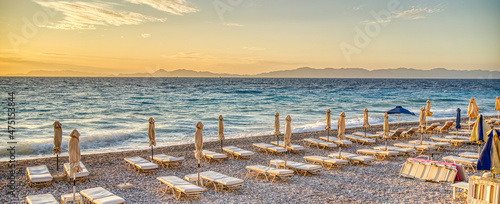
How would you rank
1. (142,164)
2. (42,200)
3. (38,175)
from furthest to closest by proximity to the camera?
(142,164) < (38,175) < (42,200)

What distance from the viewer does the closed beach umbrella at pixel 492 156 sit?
7355 millimetres

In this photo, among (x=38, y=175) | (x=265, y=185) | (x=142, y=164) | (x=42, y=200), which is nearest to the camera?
(x=42, y=200)

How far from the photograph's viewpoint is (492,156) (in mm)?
7391

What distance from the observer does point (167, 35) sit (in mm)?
29547

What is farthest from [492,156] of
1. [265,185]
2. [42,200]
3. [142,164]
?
[42,200]

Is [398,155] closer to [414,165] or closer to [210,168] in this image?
[414,165]

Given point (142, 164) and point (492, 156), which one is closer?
point (492, 156)

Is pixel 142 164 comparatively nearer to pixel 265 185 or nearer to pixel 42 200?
pixel 42 200

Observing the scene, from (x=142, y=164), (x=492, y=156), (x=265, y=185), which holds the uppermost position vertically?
(x=492, y=156)

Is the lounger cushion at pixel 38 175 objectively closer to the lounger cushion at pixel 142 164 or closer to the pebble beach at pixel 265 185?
the pebble beach at pixel 265 185

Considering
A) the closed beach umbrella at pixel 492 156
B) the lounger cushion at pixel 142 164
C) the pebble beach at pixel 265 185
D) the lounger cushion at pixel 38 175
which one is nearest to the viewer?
the closed beach umbrella at pixel 492 156

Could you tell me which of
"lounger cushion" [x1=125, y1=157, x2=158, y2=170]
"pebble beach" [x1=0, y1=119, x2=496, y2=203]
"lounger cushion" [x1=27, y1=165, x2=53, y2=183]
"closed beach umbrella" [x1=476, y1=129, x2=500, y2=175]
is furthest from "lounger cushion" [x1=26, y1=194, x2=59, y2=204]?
"closed beach umbrella" [x1=476, y1=129, x2=500, y2=175]

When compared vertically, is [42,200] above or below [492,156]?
below

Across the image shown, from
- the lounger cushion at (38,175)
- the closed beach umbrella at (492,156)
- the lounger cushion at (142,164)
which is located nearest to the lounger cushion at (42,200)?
the lounger cushion at (38,175)
